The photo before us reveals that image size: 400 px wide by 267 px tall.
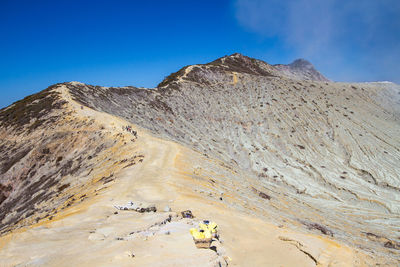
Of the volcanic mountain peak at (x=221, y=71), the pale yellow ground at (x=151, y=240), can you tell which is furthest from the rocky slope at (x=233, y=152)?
the volcanic mountain peak at (x=221, y=71)

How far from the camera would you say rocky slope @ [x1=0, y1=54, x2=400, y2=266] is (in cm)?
1473

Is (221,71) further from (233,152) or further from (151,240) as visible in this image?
(151,240)

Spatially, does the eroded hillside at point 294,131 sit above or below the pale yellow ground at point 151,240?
above

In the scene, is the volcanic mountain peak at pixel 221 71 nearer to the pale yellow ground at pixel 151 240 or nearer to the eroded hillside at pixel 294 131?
the eroded hillside at pixel 294 131

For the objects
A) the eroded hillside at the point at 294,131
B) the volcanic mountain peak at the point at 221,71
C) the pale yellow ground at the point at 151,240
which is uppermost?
the volcanic mountain peak at the point at 221,71

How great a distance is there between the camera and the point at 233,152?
38500mm

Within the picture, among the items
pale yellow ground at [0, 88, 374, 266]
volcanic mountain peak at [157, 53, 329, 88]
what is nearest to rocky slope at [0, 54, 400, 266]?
pale yellow ground at [0, 88, 374, 266]

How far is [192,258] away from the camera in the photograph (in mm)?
6531

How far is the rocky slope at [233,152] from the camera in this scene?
14.7 metres

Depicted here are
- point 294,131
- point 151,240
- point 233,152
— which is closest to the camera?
point 151,240

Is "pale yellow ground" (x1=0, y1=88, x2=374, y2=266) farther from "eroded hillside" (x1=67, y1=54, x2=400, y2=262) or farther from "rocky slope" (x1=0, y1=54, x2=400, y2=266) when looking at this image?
"eroded hillside" (x1=67, y1=54, x2=400, y2=262)

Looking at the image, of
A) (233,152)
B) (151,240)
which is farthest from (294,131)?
(151,240)

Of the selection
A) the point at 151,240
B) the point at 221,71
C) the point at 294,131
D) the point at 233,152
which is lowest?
the point at 151,240

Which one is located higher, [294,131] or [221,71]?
[221,71]
